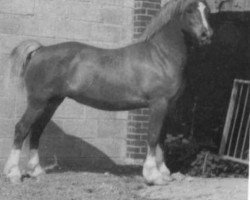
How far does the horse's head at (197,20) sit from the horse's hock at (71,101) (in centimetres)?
167

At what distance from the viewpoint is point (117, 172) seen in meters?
8.40

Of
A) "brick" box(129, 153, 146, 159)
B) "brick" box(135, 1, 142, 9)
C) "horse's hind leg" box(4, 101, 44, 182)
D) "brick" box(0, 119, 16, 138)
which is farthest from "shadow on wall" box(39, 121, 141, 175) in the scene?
"brick" box(135, 1, 142, 9)

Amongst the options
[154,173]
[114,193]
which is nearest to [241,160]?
[154,173]

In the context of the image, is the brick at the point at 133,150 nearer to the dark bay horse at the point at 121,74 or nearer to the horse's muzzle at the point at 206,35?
the dark bay horse at the point at 121,74

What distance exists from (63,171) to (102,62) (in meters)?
1.69

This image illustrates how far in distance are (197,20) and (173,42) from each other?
1.39 ft

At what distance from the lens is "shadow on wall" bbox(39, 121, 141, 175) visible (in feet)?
27.7

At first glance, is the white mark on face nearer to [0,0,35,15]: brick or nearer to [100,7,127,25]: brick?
[100,7,127,25]: brick

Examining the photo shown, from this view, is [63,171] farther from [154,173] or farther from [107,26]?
[107,26]

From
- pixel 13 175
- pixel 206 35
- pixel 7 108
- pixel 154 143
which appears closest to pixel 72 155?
pixel 7 108

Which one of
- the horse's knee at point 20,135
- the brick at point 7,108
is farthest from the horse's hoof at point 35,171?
the brick at point 7,108

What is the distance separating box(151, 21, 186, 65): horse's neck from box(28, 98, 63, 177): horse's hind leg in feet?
4.82

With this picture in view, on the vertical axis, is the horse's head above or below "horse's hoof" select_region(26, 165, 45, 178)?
above

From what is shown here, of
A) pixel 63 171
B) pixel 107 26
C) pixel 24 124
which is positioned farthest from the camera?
pixel 107 26
